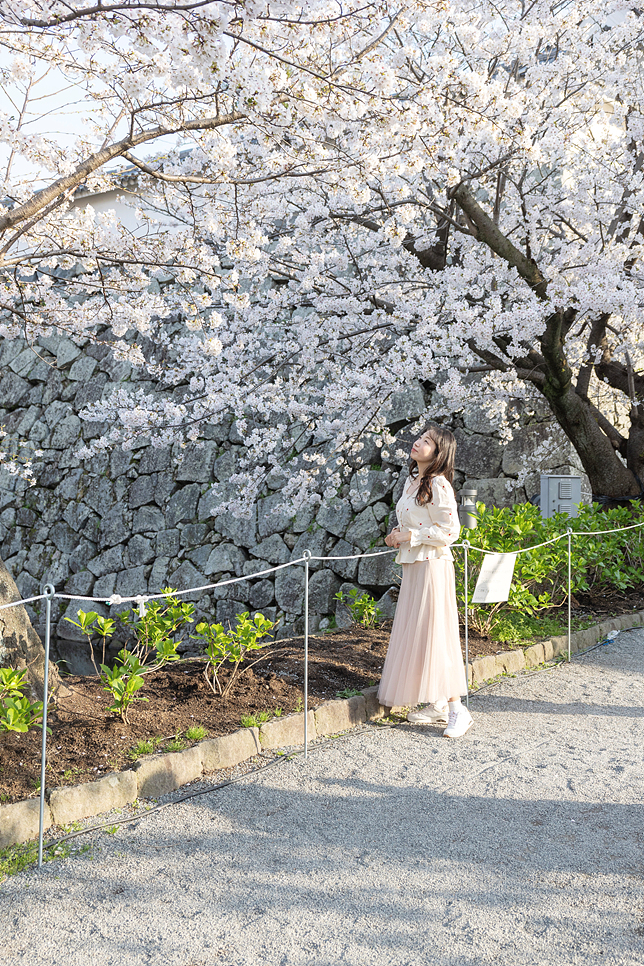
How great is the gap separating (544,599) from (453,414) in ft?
11.8

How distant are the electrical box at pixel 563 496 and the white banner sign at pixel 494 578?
117 inches

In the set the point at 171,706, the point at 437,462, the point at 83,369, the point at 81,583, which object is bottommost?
the point at 81,583

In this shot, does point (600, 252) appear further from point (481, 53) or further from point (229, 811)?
point (229, 811)

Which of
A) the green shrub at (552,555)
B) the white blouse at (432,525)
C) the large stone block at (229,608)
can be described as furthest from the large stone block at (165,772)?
the large stone block at (229,608)

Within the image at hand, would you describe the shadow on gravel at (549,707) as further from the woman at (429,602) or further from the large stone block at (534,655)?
the large stone block at (534,655)

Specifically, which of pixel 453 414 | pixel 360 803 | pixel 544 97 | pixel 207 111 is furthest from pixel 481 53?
pixel 360 803

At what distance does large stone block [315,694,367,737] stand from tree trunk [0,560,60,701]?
130 cm

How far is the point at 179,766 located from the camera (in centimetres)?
315

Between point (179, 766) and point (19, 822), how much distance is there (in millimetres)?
697

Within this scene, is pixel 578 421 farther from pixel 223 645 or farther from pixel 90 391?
pixel 90 391

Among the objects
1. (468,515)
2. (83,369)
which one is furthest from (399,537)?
(83,369)

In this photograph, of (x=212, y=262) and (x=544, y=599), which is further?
(x=544, y=599)

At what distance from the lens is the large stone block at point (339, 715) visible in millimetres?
3795

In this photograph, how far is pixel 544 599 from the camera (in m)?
5.70
